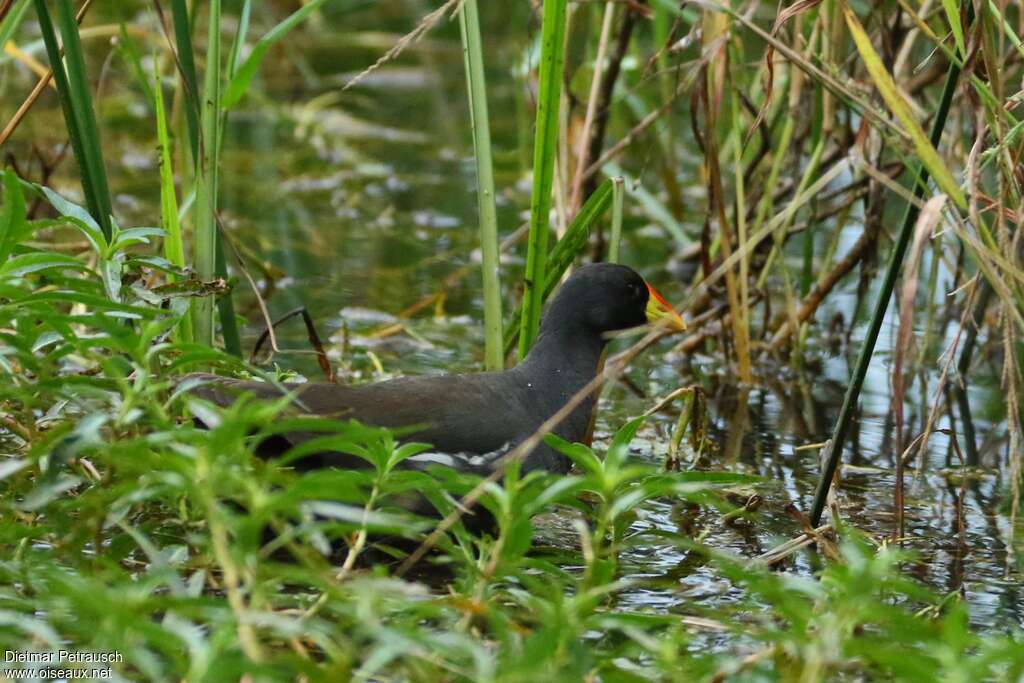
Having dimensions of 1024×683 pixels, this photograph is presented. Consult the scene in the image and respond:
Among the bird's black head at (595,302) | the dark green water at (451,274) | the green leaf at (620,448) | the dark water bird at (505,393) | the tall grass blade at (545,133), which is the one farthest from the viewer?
the bird's black head at (595,302)

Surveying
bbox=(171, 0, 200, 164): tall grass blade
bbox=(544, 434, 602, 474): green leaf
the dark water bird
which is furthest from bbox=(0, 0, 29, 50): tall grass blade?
bbox=(544, 434, 602, 474): green leaf

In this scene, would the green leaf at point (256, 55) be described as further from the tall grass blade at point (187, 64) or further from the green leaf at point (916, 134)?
the green leaf at point (916, 134)

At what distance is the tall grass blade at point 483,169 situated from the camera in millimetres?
3184

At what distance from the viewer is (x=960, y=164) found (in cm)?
408

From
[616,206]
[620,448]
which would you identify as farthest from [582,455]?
[616,206]

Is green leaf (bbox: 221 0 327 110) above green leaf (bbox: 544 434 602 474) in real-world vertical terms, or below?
above

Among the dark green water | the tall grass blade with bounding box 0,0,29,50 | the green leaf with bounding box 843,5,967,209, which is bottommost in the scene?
the dark green water

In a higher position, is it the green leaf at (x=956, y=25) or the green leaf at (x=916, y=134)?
the green leaf at (x=956, y=25)

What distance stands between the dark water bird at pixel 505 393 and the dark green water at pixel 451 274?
231mm

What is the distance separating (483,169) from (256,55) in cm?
55

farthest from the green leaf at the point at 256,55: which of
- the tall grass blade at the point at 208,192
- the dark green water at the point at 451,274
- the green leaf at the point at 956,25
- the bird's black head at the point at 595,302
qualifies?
the green leaf at the point at 956,25

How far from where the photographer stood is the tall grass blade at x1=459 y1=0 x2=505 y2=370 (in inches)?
125

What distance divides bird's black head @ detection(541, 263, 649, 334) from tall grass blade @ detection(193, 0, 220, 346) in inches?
30.7

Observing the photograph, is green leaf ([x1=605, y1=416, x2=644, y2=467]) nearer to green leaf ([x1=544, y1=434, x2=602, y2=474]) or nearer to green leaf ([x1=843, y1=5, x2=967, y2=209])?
green leaf ([x1=544, y1=434, x2=602, y2=474])
